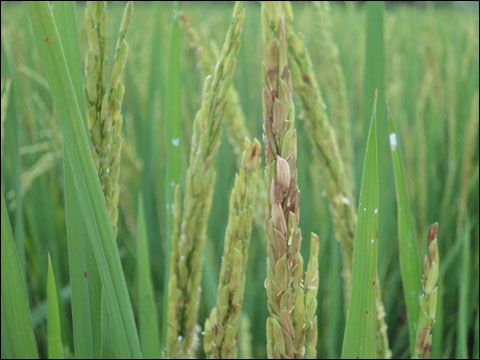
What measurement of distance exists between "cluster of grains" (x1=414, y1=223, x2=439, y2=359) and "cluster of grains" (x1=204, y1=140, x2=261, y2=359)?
0.30ft

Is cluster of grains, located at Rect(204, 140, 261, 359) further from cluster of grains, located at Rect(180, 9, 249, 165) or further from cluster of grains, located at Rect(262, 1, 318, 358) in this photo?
cluster of grains, located at Rect(180, 9, 249, 165)

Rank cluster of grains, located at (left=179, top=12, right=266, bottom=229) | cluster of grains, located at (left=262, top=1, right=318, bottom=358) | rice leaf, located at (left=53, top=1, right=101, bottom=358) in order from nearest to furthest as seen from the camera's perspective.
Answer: cluster of grains, located at (left=262, top=1, right=318, bottom=358), rice leaf, located at (left=53, top=1, right=101, bottom=358), cluster of grains, located at (left=179, top=12, right=266, bottom=229)

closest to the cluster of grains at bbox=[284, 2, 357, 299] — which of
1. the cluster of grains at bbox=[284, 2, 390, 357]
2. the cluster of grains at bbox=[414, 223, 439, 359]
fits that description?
the cluster of grains at bbox=[284, 2, 390, 357]

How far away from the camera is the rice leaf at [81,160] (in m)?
0.22

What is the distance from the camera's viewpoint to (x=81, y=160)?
0.23 meters

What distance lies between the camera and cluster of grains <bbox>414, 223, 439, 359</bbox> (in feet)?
0.84

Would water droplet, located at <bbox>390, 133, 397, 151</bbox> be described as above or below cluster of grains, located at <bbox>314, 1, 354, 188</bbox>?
below

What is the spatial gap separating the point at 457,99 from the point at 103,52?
3.28 ft

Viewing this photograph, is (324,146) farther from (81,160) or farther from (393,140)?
(81,160)

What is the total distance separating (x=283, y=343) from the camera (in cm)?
22

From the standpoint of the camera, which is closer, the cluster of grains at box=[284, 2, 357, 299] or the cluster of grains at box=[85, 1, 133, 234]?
the cluster of grains at box=[85, 1, 133, 234]

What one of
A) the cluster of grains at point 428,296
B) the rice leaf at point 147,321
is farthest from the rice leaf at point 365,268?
the rice leaf at point 147,321

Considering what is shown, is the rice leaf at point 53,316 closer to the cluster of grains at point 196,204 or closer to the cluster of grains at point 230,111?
the cluster of grains at point 196,204

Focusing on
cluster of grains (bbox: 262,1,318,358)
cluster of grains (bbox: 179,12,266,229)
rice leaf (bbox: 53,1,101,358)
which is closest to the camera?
cluster of grains (bbox: 262,1,318,358)
